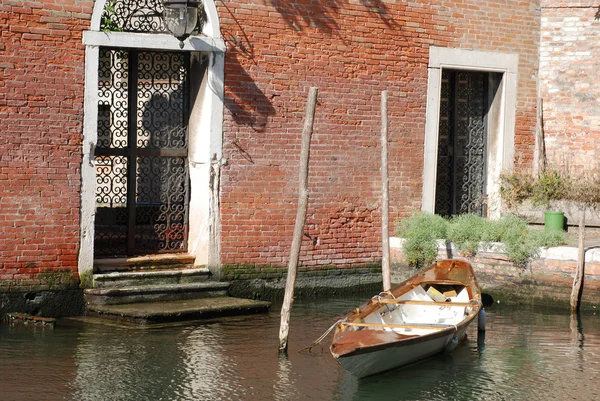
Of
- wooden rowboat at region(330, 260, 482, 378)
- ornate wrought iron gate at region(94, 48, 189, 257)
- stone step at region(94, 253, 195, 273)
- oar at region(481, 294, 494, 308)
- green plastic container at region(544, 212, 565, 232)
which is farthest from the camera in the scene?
green plastic container at region(544, 212, 565, 232)

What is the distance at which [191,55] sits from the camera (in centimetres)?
1256

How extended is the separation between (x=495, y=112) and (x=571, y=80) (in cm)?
119

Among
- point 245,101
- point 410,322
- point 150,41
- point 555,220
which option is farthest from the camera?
point 555,220

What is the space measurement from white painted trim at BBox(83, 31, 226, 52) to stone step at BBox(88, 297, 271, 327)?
2.86 m

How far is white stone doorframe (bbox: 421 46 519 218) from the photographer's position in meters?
14.3

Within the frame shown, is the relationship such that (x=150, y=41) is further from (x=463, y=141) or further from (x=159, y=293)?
(x=463, y=141)

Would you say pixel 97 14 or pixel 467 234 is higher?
pixel 97 14

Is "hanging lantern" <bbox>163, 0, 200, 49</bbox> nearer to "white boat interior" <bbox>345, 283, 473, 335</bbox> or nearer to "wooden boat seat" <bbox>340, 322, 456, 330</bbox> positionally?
"white boat interior" <bbox>345, 283, 473, 335</bbox>

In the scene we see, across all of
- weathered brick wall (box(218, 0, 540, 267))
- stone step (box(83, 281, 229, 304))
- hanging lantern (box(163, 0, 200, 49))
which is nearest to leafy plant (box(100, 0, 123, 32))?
hanging lantern (box(163, 0, 200, 49))

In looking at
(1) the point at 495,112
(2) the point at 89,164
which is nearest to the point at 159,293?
(2) the point at 89,164

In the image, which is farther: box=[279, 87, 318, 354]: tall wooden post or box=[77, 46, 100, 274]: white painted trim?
box=[77, 46, 100, 274]: white painted trim

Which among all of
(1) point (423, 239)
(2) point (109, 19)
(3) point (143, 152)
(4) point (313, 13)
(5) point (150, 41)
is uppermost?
(4) point (313, 13)

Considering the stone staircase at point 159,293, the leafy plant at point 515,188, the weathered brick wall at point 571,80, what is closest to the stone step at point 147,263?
the stone staircase at point 159,293

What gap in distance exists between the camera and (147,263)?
40.3 ft
